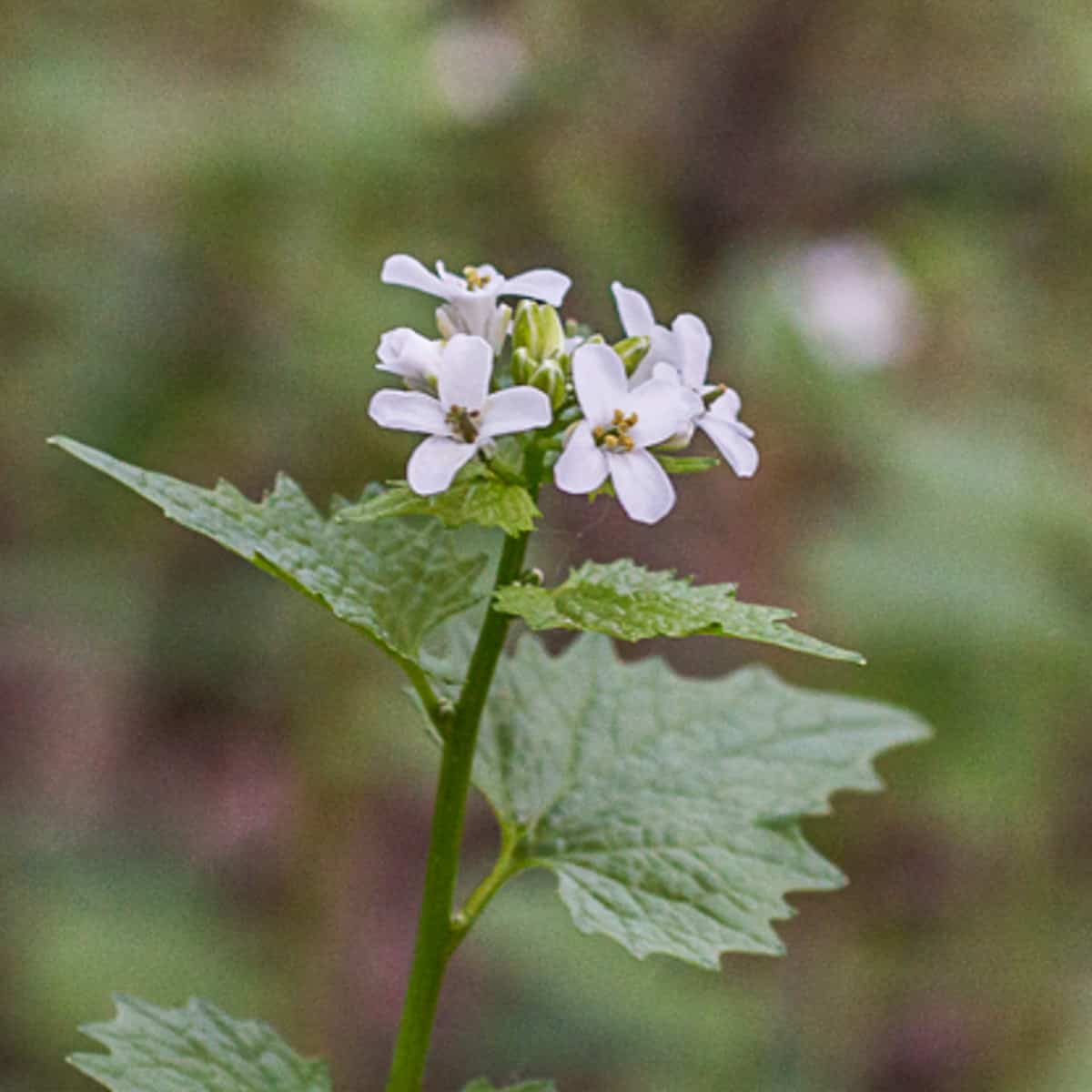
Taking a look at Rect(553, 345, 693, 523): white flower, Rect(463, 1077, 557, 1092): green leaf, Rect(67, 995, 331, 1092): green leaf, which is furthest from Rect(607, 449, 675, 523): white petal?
Rect(67, 995, 331, 1092): green leaf

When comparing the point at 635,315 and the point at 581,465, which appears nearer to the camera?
the point at 581,465

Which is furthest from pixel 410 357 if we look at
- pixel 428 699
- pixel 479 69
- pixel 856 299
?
pixel 856 299

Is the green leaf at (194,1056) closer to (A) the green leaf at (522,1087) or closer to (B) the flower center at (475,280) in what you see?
(A) the green leaf at (522,1087)

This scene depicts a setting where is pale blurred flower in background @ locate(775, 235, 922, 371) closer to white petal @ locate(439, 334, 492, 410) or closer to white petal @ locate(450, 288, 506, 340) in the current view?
white petal @ locate(450, 288, 506, 340)

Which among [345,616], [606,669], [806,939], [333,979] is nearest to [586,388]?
[345,616]

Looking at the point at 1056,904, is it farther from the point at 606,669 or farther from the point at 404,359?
the point at 404,359

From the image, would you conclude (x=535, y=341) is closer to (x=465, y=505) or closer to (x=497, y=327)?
(x=497, y=327)
